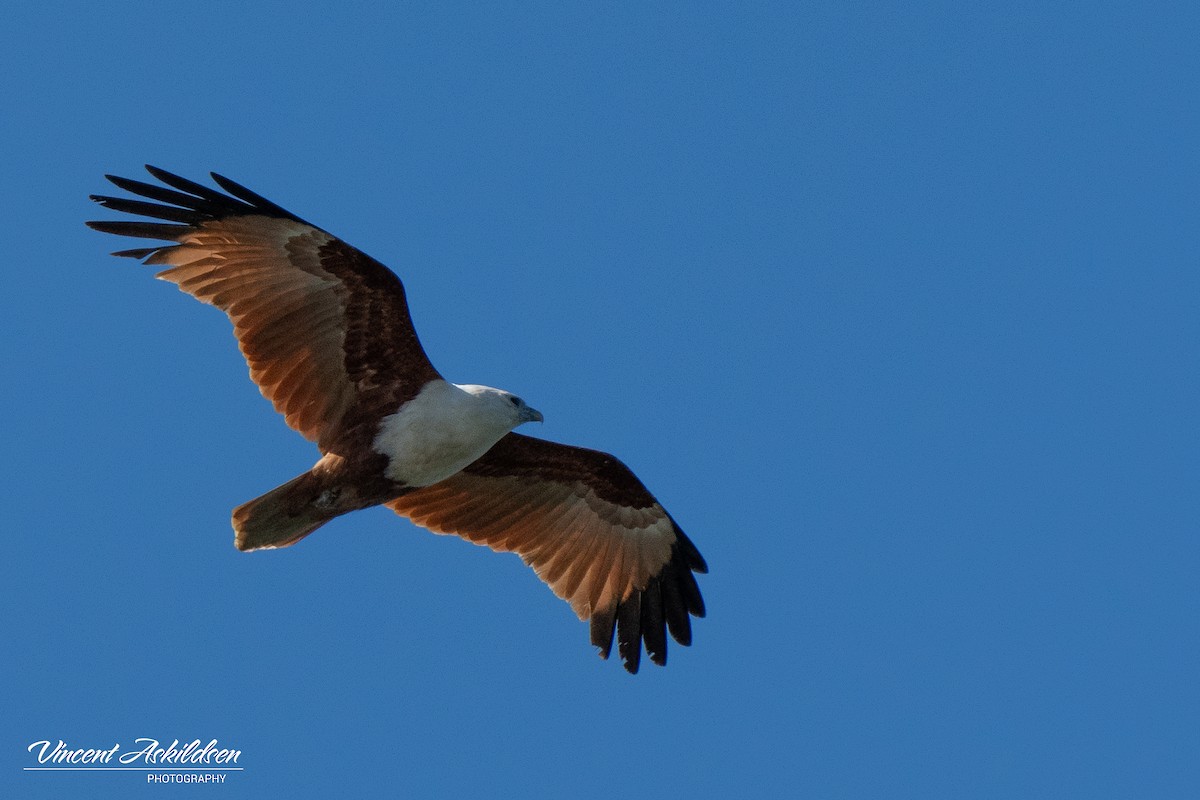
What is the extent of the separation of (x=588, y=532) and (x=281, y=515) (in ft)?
10.3

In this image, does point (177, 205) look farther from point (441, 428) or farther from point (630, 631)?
point (630, 631)

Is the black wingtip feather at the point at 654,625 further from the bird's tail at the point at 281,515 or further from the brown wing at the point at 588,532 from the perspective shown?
the bird's tail at the point at 281,515

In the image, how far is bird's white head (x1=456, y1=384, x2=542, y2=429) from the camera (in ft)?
43.8

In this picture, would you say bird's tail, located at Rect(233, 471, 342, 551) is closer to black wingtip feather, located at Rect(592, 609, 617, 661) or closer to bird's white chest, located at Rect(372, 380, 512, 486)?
bird's white chest, located at Rect(372, 380, 512, 486)

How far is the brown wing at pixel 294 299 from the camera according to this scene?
13156 millimetres

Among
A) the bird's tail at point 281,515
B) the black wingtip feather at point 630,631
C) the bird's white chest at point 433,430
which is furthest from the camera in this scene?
the black wingtip feather at point 630,631

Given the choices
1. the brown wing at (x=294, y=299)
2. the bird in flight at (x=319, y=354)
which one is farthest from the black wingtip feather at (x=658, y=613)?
the brown wing at (x=294, y=299)

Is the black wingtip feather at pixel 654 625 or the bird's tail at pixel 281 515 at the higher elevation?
the black wingtip feather at pixel 654 625

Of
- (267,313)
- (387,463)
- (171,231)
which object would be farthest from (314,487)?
(171,231)

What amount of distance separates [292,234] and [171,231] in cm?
95

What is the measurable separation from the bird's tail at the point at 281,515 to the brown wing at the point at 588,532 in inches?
60.8

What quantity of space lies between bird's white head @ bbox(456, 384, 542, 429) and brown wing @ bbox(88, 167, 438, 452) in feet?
1.35

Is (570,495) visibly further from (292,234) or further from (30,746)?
(30,746)

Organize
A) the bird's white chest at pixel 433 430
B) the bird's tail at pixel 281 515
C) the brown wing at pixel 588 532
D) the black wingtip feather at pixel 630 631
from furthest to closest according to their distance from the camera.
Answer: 1. the black wingtip feather at pixel 630 631
2. the brown wing at pixel 588 532
3. the bird's white chest at pixel 433 430
4. the bird's tail at pixel 281 515
